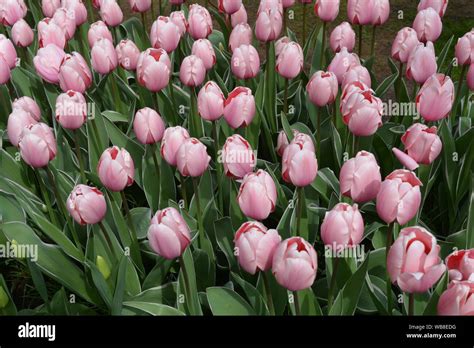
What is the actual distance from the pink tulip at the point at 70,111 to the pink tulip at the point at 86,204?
361 millimetres

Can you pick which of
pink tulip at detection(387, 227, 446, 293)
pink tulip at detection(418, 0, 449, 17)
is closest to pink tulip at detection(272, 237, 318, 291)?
pink tulip at detection(387, 227, 446, 293)

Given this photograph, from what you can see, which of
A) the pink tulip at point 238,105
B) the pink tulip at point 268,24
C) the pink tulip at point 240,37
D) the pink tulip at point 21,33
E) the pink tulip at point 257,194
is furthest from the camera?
the pink tulip at point 21,33

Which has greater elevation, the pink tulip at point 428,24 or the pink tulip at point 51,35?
the pink tulip at point 428,24

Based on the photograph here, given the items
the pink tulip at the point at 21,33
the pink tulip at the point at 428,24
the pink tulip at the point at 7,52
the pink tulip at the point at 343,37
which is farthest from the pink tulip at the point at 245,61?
the pink tulip at the point at 21,33

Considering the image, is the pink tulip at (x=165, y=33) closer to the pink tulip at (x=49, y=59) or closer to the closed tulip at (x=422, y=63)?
the pink tulip at (x=49, y=59)

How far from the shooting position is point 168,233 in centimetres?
150

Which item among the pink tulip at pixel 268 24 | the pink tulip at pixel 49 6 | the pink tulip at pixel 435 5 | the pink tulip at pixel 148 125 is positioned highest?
the pink tulip at pixel 435 5

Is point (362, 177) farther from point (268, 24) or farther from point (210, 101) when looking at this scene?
point (268, 24)

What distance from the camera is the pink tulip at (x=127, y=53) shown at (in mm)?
2502

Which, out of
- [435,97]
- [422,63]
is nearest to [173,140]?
[435,97]

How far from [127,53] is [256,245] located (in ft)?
4.49
